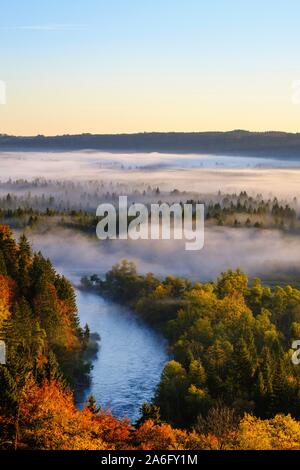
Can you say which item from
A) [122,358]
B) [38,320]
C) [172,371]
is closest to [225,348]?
[172,371]

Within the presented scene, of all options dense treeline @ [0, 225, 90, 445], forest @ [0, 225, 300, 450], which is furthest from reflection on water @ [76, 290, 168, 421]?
dense treeline @ [0, 225, 90, 445]

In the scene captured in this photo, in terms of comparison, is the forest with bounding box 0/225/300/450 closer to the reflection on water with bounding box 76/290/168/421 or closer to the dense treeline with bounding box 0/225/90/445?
the dense treeline with bounding box 0/225/90/445

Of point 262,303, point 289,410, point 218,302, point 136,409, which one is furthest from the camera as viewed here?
point 262,303

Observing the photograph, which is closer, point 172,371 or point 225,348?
point 172,371

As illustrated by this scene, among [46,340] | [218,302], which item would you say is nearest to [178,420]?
[46,340]

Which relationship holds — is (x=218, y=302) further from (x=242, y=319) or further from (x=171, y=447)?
(x=171, y=447)

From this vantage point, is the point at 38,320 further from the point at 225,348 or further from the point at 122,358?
the point at 225,348
